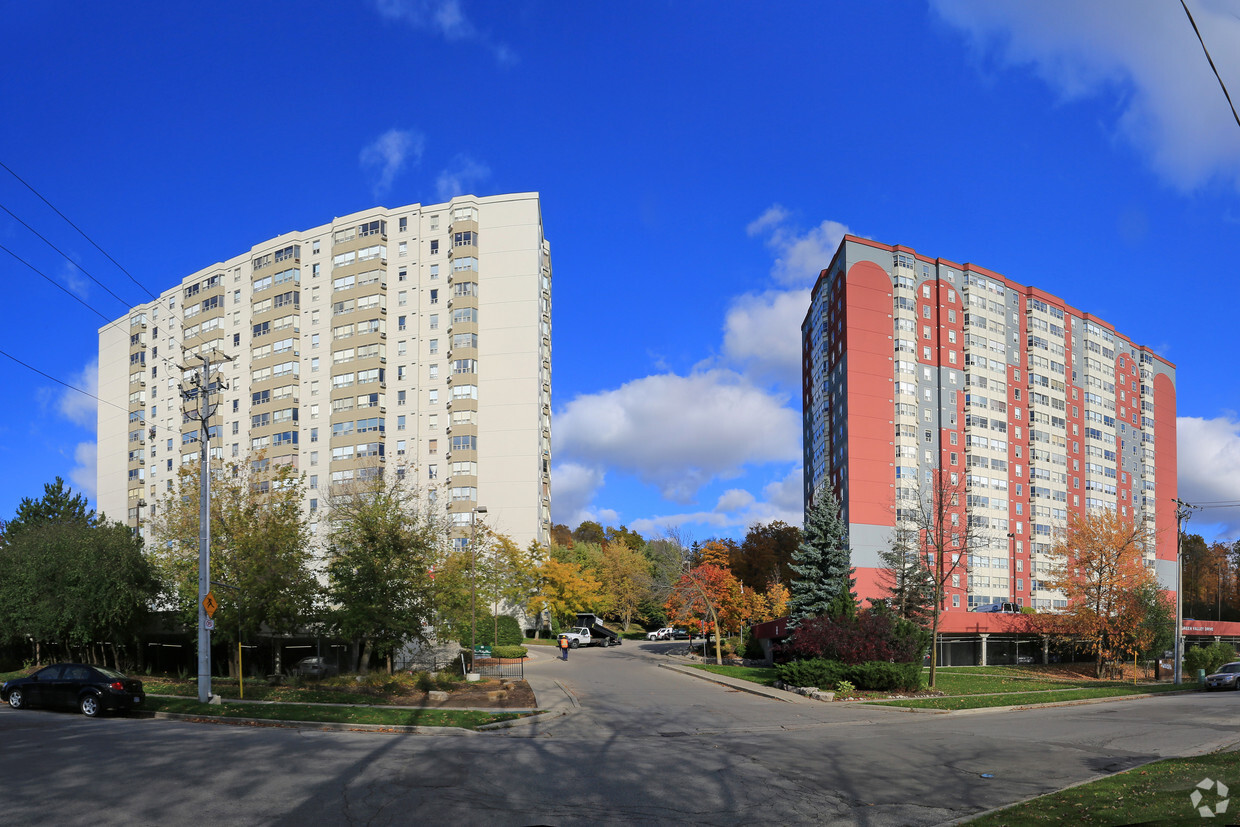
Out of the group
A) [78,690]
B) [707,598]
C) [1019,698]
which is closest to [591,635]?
[707,598]

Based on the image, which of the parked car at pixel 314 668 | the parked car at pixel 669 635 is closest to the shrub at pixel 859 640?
the parked car at pixel 314 668

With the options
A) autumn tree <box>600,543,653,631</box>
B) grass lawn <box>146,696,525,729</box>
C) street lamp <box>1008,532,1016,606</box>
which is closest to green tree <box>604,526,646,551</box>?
autumn tree <box>600,543,653,631</box>

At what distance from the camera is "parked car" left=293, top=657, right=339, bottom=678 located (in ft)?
117

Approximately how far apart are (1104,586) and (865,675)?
91.8 ft

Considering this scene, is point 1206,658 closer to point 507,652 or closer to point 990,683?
point 990,683

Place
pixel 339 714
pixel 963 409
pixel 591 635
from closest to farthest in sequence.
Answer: pixel 339 714 → pixel 591 635 → pixel 963 409

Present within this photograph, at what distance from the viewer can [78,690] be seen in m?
23.3

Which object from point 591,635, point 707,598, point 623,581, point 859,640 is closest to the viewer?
point 859,640

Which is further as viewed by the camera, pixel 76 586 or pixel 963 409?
pixel 963 409

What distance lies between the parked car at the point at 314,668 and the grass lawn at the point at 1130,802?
98.9ft

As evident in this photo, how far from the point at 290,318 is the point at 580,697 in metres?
67.4

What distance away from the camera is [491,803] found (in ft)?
40.5

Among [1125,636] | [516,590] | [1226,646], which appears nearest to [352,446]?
[516,590]

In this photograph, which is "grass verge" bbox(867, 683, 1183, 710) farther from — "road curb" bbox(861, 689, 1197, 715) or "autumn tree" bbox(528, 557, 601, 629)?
"autumn tree" bbox(528, 557, 601, 629)
